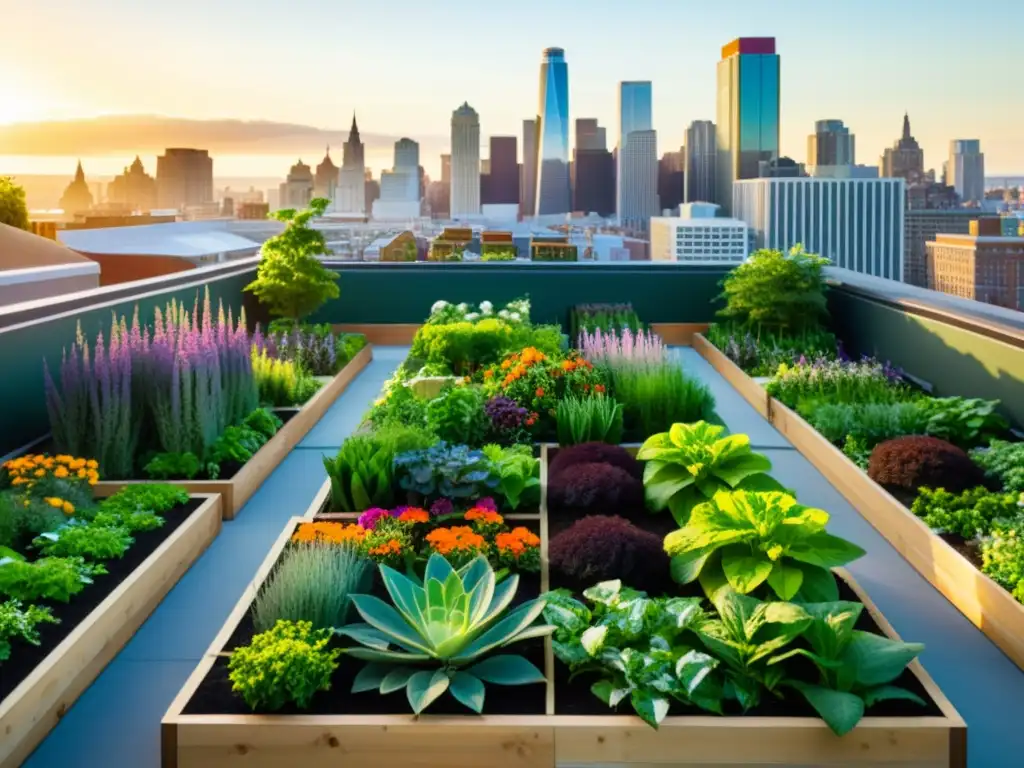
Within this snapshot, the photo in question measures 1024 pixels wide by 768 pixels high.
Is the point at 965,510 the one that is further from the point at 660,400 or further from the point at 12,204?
the point at 12,204

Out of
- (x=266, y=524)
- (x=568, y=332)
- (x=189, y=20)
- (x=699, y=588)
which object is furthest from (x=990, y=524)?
(x=189, y=20)

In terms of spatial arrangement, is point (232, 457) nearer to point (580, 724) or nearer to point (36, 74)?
point (580, 724)

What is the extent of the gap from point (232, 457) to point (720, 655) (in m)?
3.29

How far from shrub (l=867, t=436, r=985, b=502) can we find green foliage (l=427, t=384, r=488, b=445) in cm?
195

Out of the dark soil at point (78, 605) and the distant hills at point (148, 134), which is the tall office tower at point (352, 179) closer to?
the distant hills at point (148, 134)

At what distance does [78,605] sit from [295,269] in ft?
21.4

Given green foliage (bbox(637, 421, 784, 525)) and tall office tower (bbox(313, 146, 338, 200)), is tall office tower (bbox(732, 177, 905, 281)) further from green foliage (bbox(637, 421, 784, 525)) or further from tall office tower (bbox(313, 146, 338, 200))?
green foliage (bbox(637, 421, 784, 525))

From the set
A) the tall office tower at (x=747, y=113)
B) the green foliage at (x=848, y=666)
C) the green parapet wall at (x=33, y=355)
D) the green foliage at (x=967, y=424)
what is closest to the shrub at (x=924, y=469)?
the green foliage at (x=967, y=424)

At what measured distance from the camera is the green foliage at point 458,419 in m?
5.65

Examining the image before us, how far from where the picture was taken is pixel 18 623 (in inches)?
129

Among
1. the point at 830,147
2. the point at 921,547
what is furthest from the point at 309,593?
the point at 830,147

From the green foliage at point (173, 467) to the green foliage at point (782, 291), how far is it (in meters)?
5.44

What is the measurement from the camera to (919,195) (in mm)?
33781

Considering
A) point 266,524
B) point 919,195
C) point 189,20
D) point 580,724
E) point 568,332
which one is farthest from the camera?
point 919,195
